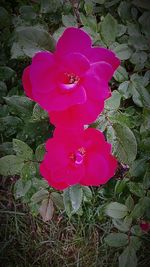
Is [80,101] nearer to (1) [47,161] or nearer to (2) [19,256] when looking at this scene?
(1) [47,161]

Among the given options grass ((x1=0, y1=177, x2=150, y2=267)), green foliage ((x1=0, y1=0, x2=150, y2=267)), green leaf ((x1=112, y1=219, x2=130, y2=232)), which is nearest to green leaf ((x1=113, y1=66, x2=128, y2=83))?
green foliage ((x1=0, y1=0, x2=150, y2=267))

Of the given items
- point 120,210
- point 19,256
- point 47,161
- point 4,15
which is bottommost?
point 19,256

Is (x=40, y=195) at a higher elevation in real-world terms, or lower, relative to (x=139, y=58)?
lower

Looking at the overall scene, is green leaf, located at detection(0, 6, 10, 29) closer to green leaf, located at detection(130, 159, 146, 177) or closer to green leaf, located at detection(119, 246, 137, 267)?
green leaf, located at detection(130, 159, 146, 177)

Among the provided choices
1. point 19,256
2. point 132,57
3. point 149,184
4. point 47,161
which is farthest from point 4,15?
point 19,256

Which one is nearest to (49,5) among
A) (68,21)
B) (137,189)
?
(68,21)

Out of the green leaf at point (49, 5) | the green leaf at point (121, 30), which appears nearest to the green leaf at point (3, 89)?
the green leaf at point (49, 5)

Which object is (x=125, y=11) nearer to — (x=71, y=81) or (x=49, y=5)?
(x=49, y=5)
